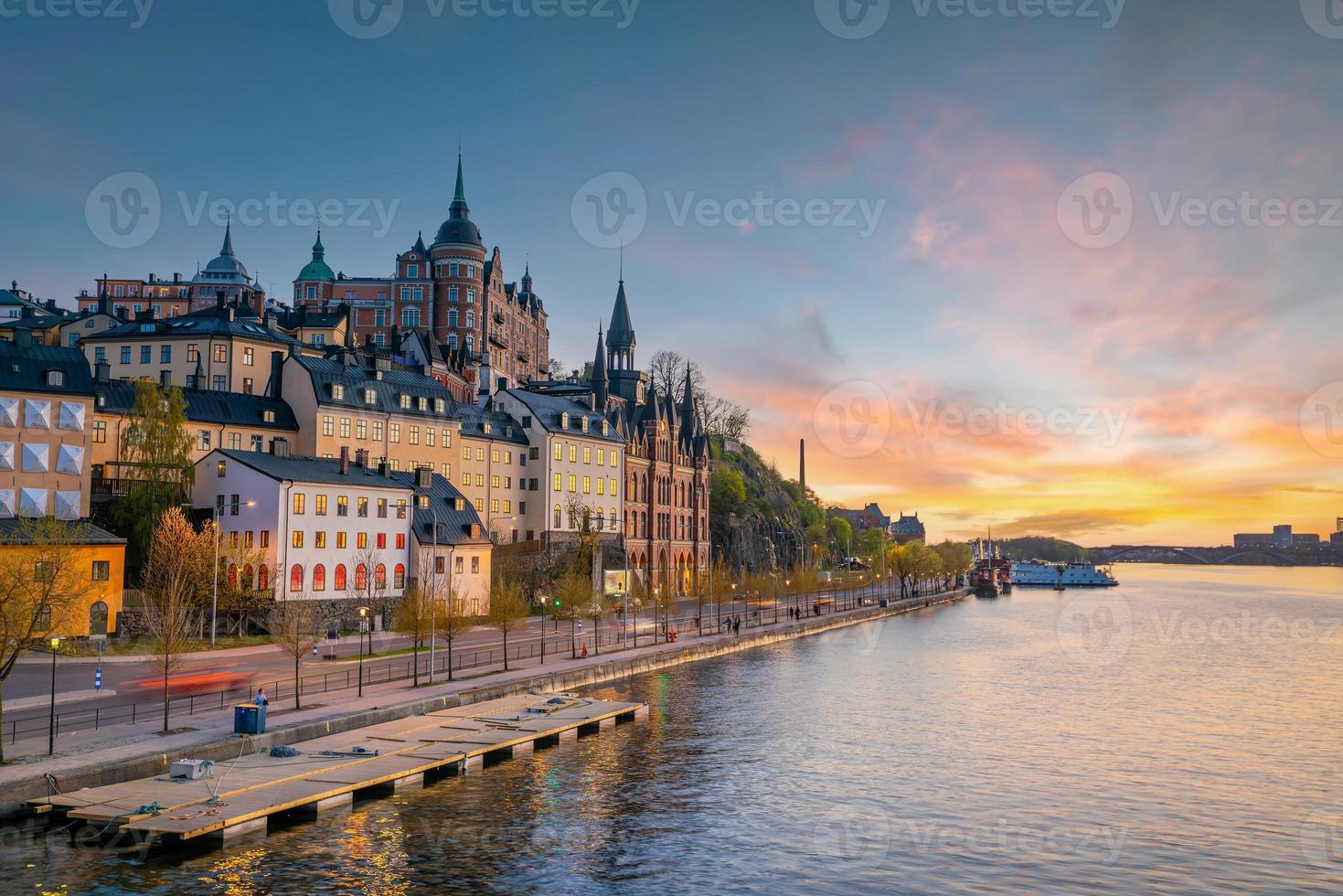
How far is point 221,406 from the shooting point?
93.6 m

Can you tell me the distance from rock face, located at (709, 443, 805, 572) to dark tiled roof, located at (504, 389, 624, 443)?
38831 millimetres

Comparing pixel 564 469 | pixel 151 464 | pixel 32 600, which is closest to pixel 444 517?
pixel 151 464

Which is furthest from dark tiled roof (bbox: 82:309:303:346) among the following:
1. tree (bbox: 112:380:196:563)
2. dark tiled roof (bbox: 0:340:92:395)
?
dark tiled roof (bbox: 0:340:92:395)

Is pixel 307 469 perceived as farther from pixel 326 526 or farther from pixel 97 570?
pixel 97 570

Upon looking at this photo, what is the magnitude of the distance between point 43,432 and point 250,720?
4345 centimetres

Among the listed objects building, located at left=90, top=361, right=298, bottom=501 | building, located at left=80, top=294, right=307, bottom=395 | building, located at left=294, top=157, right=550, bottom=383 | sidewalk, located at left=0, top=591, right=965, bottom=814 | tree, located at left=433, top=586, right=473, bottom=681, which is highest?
building, located at left=294, top=157, right=550, bottom=383

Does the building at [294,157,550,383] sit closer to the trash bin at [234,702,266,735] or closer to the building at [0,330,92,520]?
the building at [0,330,92,520]

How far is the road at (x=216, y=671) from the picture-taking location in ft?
161

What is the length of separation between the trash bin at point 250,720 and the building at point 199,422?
149ft

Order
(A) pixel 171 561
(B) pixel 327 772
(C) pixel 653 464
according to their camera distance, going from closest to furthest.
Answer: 1. (B) pixel 327 772
2. (A) pixel 171 561
3. (C) pixel 653 464

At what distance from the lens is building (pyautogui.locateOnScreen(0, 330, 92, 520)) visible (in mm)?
72688

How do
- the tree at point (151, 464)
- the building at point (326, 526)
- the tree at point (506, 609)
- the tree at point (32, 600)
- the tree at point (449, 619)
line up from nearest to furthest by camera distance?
the tree at point (32, 600) → the tree at point (449, 619) → the tree at point (506, 609) → the tree at point (151, 464) → the building at point (326, 526)

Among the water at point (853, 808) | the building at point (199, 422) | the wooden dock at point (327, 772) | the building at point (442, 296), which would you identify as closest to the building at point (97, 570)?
the building at point (199, 422)

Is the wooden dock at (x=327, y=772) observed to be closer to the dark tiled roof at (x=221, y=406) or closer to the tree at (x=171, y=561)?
the tree at (x=171, y=561)
